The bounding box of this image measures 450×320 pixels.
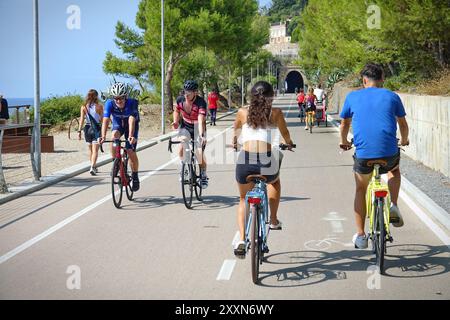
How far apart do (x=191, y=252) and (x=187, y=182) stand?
10.8 feet

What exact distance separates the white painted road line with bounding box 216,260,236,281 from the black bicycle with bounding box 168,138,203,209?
3.50 meters

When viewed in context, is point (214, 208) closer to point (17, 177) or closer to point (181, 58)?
point (17, 177)

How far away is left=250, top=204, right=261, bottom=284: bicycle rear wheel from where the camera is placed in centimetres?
642

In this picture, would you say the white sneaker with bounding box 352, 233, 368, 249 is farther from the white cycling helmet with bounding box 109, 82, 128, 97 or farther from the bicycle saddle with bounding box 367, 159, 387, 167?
the white cycling helmet with bounding box 109, 82, 128, 97

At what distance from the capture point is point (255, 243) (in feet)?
21.1

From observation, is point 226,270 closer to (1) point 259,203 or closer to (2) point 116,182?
(1) point 259,203

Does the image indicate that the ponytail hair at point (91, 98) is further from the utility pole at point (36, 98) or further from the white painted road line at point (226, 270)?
the white painted road line at point (226, 270)

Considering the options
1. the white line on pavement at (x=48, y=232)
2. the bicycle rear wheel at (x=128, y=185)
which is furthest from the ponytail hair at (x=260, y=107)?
the bicycle rear wheel at (x=128, y=185)

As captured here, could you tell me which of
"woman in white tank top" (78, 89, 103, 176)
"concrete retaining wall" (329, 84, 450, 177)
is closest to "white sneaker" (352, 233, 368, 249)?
"concrete retaining wall" (329, 84, 450, 177)

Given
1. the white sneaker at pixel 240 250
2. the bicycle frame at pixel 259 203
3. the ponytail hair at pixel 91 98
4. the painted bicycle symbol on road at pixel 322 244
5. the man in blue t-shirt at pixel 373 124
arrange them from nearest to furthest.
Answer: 1. the bicycle frame at pixel 259 203
2. the white sneaker at pixel 240 250
3. the man in blue t-shirt at pixel 373 124
4. the painted bicycle symbol on road at pixel 322 244
5. the ponytail hair at pixel 91 98

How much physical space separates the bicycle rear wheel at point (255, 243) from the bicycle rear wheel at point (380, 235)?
1144 mm

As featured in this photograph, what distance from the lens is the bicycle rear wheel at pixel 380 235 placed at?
6.78 meters

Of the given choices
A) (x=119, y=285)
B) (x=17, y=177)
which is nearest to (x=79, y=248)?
(x=119, y=285)

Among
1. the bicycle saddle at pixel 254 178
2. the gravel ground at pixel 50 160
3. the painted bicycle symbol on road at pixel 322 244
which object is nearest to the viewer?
the bicycle saddle at pixel 254 178
